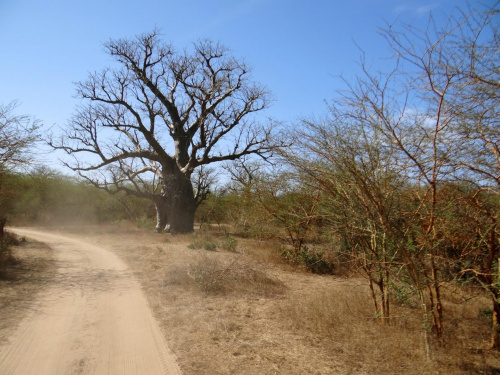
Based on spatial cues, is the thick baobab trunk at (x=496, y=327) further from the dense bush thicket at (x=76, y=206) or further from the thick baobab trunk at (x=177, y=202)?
the dense bush thicket at (x=76, y=206)

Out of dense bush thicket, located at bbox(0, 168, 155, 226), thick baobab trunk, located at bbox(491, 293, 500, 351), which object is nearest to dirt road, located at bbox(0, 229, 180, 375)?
thick baobab trunk, located at bbox(491, 293, 500, 351)

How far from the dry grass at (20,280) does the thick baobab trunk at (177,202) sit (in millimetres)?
8894

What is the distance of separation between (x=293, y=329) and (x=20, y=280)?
6492 mm

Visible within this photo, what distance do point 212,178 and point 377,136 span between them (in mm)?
22024

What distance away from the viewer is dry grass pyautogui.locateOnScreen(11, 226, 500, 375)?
423 cm

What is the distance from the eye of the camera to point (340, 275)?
1059 centimetres

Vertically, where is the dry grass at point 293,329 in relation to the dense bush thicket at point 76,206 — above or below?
below

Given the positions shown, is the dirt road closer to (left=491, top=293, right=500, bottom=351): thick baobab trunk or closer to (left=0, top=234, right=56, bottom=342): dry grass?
(left=0, top=234, right=56, bottom=342): dry grass

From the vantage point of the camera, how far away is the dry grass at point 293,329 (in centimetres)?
423

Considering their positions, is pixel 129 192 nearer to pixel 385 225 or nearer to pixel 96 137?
pixel 96 137

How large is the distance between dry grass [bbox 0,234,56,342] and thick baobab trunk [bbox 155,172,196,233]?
29.2 feet

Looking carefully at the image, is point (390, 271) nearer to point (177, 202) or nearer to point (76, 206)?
point (177, 202)

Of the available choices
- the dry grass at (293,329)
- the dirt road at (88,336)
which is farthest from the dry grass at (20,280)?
the dry grass at (293,329)

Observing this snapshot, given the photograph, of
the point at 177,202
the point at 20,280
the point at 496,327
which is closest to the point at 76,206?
the point at 177,202
